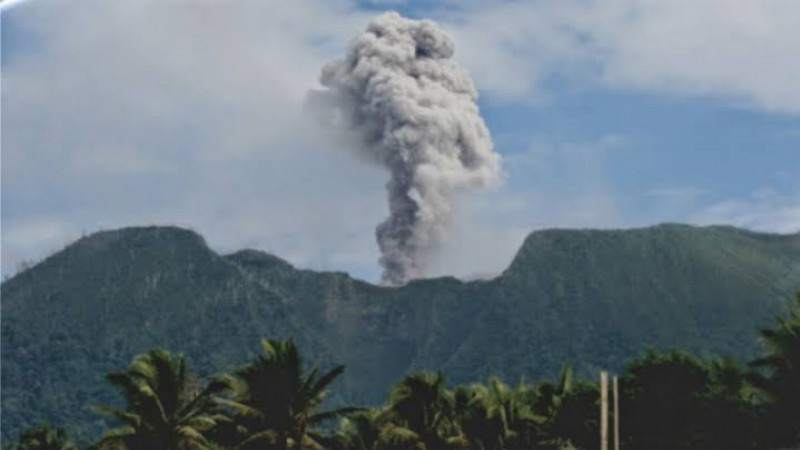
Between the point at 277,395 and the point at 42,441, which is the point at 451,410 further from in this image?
the point at 42,441

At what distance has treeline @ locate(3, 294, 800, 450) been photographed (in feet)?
85.9

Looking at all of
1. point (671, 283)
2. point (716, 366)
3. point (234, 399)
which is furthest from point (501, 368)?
point (234, 399)

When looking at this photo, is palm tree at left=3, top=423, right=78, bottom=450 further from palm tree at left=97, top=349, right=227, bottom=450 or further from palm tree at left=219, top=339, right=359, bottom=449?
palm tree at left=97, top=349, right=227, bottom=450

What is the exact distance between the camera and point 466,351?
19512 centimetres

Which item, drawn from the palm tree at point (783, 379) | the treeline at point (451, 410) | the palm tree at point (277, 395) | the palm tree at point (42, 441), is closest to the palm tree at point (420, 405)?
the treeline at point (451, 410)

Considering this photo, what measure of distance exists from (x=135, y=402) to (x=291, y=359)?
3.22 meters

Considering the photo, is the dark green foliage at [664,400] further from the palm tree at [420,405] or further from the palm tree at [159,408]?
the palm tree at [159,408]

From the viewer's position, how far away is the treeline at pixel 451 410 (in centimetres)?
2619

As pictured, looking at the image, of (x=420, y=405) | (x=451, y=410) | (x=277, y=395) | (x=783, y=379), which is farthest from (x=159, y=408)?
(x=783, y=379)

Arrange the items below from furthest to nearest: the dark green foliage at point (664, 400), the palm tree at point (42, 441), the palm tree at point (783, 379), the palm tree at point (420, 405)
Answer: the palm tree at point (42, 441)
the dark green foliage at point (664, 400)
the palm tree at point (420, 405)
the palm tree at point (783, 379)

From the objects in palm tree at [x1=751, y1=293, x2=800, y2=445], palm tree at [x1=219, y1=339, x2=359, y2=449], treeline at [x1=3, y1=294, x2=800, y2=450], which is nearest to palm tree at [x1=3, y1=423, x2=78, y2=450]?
treeline at [x1=3, y1=294, x2=800, y2=450]

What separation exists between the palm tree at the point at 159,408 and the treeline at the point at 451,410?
0.02 metres

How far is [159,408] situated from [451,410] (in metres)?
10.8

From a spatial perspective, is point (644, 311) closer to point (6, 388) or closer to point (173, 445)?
point (6, 388)
